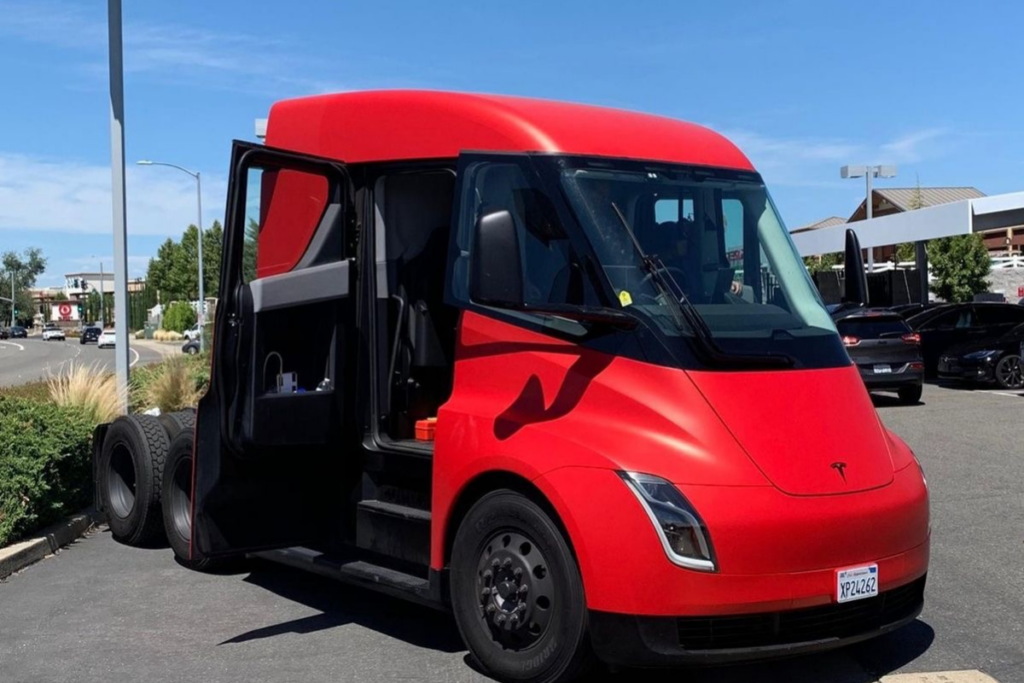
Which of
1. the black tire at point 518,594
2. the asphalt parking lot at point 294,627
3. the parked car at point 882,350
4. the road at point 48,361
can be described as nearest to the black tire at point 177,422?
the asphalt parking lot at point 294,627

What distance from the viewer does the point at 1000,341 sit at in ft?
72.8

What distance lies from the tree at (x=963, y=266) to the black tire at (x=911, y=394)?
31242mm

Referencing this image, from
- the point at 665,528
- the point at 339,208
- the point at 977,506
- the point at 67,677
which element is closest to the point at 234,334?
the point at 339,208

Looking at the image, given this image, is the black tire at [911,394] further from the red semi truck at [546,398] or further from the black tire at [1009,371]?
the red semi truck at [546,398]

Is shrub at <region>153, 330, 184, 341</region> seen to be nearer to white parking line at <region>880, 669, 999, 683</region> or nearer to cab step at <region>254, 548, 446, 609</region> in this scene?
cab step at <region>254, 548, 446, 609</region>

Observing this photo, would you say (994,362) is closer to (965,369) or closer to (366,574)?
(965,369)

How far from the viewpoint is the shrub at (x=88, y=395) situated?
1101 centimetres

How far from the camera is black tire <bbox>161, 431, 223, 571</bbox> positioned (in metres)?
8.11

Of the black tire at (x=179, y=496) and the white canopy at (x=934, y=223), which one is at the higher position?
the white canopy at (x=934, y=223)

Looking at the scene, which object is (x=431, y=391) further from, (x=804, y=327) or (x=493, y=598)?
(x=804, y=327)

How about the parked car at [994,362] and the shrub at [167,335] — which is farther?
the shrub at [167,335]

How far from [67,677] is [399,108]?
11.1ft

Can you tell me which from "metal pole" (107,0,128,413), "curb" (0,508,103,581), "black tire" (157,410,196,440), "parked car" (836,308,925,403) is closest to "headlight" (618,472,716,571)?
"black tire" (157,410,196,440)

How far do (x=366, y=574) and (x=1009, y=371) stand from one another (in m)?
18.6
